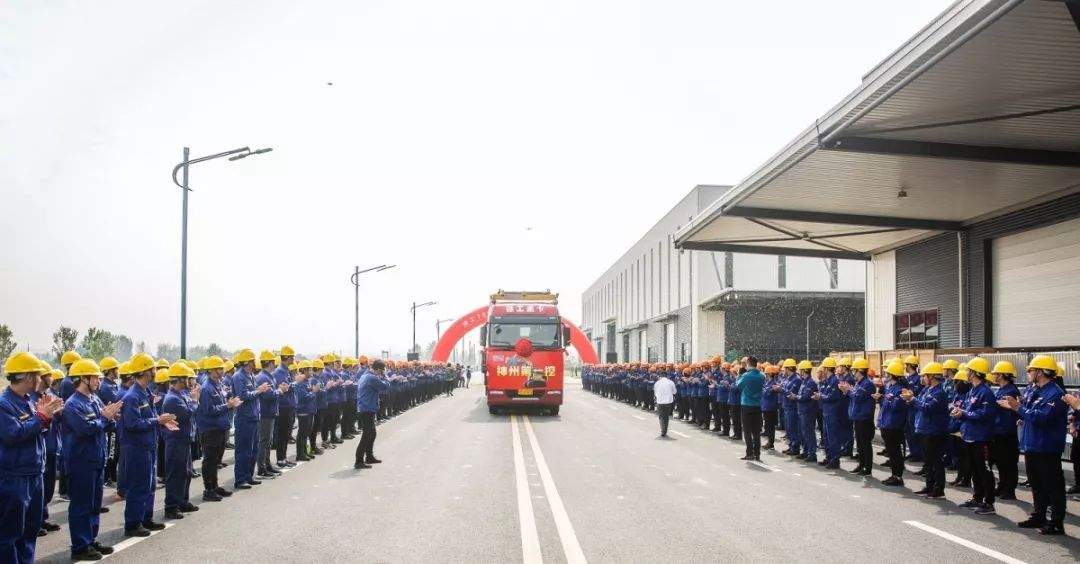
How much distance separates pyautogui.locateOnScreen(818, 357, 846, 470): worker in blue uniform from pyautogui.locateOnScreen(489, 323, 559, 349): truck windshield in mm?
13208

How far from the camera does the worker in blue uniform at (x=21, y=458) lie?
6.85 metres

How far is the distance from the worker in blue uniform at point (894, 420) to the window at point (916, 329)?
1429 cm

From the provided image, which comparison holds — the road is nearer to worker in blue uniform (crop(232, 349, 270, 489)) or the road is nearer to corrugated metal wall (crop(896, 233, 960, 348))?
worker in blue uniform (crop(232, 349, 270, 489))

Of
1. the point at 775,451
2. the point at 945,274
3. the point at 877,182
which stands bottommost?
the point at 775,451

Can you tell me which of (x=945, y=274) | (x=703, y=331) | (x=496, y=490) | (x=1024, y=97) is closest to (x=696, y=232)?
(x=945, y=274)

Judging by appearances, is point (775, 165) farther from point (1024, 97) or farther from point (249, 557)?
point (249, 557)

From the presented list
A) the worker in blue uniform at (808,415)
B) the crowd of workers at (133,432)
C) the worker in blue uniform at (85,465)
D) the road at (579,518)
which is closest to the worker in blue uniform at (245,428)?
the crowd of workers at (133,432)

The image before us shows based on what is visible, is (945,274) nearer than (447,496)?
No

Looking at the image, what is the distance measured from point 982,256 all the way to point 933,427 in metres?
14.3

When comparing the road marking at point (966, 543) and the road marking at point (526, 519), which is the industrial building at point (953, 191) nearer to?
the road marking at point (966, 543)

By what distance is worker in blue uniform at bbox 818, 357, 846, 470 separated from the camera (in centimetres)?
1508

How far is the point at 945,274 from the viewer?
2664 centimetres

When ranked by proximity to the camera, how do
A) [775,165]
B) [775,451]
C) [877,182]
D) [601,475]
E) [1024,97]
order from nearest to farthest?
1. [601,475]
2. [1024,97]
3. [775,451]
4. [775,165]
5. [877,182]

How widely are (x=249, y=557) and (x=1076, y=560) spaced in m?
7.72
